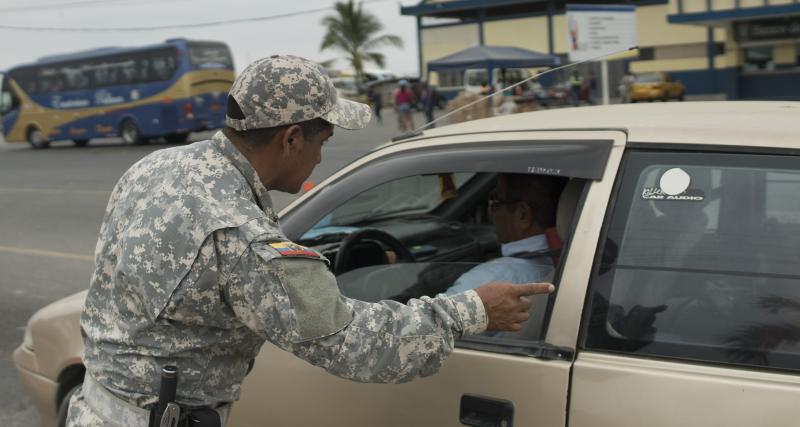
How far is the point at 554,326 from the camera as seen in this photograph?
220 cm

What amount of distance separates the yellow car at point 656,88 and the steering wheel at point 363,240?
33.3m

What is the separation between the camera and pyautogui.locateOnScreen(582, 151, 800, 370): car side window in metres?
1.99

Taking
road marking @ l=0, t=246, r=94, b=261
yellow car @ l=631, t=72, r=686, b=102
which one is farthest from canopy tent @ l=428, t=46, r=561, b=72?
yellow car @ l=631, t=72, r=686, b=102

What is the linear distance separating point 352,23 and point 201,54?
93.8 feet

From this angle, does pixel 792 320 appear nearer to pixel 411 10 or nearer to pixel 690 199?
pixel 690 199

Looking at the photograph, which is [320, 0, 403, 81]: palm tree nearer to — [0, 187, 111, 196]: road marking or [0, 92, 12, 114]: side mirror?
[0, 92, 12, 114]: side mirror

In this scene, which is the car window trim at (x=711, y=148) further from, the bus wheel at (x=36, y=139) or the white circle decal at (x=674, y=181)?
the bus wheel at (x=36, y=139)

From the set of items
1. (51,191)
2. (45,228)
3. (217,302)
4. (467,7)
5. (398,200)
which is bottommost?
(51,191)

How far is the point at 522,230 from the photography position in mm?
2969

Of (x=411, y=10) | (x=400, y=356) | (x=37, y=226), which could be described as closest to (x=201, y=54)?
(x=37, y=226)

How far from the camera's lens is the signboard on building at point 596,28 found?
42.7 feet

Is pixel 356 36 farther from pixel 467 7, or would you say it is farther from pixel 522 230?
pixel 522 230

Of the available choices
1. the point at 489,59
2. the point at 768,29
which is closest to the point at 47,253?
the point at 489,59

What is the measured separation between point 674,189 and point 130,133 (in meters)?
28.0
